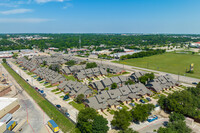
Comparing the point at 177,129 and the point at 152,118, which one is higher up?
the point at 177,129

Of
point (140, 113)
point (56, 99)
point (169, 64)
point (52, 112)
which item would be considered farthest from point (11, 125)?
point (169, 64)

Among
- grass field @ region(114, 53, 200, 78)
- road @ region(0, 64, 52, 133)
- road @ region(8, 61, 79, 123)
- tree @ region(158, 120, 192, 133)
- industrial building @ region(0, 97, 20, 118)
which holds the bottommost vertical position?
road @ region(0, 64, 52, 133)

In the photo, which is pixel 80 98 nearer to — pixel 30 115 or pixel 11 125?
pixel 30 115

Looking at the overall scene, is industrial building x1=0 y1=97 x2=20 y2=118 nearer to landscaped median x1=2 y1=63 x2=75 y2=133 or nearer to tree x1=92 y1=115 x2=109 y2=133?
landscaped median x1=2 y1=63 x2=75 y2=133

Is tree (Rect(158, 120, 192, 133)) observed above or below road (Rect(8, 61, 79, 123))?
above

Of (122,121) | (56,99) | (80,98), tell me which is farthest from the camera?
(56,99)

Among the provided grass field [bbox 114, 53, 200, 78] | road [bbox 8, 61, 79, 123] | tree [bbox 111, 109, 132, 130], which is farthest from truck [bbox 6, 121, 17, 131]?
grass field [bbox 114, 53, 200, 78]

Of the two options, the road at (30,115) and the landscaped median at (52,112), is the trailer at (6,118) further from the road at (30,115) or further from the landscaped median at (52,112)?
the landscaped median at (52,112)

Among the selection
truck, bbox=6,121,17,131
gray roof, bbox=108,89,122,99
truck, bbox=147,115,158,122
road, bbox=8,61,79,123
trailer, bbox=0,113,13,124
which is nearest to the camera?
truck, bbox=6,121,17,131
